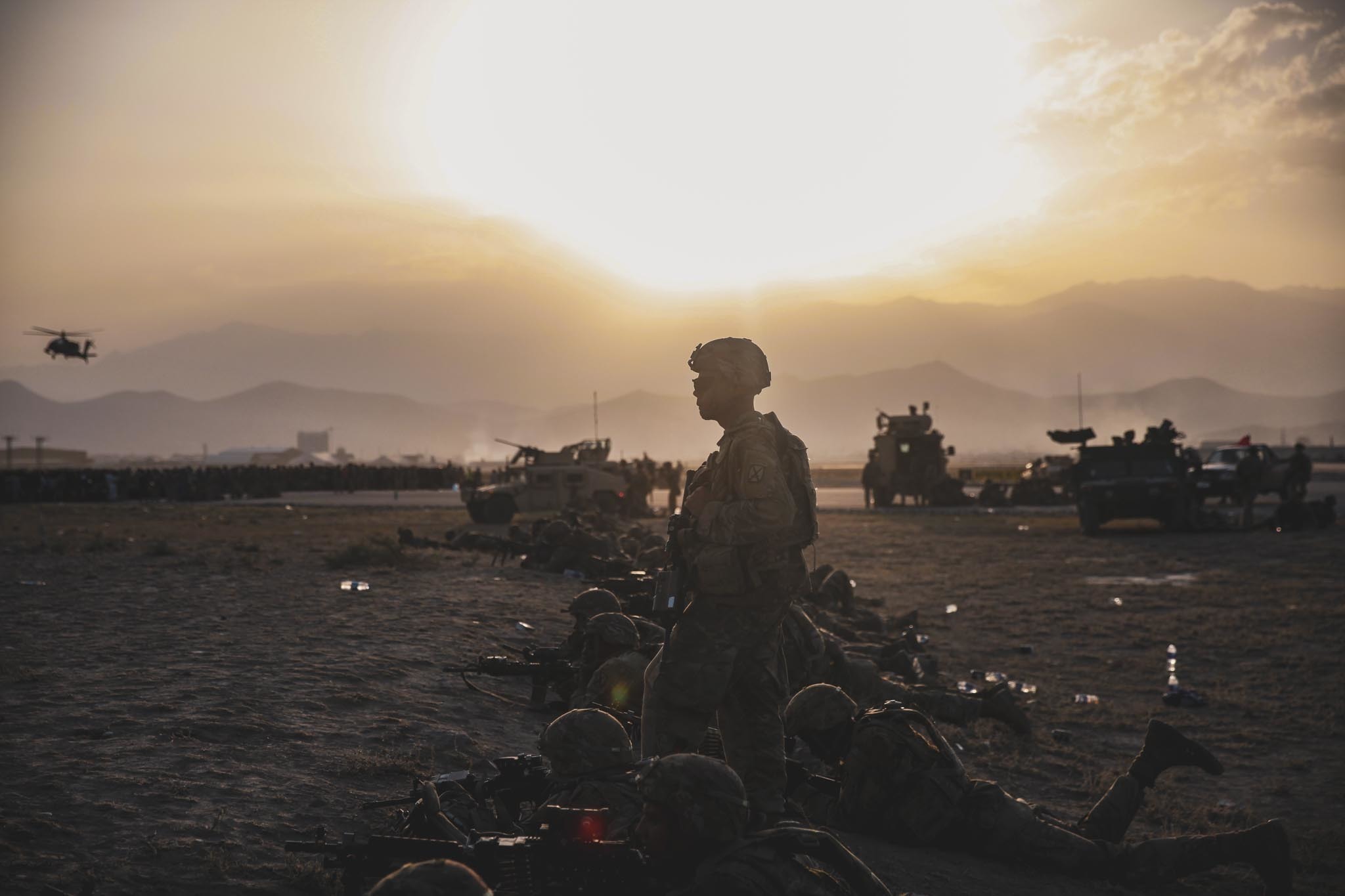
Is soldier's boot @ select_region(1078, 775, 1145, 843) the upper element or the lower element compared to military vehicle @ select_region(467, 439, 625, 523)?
lower

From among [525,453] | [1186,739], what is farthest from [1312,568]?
[525,453]

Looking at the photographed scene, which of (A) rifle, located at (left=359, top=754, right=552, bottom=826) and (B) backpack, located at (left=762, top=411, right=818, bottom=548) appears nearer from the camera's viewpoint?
(A) rifle, located at (left=359, top=754, right=552, bottom=826)

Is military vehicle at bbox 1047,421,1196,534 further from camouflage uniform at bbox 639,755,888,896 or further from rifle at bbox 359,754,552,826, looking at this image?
camouflage uniform at bbox 639,755,888,896

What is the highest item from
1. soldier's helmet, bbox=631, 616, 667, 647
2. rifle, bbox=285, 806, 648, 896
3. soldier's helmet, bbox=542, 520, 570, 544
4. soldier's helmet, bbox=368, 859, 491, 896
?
soldier's helmet, bbox=542, 520, 570, 544

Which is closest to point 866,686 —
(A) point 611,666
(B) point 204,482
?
(A) point 611,666

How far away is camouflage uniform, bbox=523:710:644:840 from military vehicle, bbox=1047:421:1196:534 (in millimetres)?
21317

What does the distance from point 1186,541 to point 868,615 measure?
1252cm

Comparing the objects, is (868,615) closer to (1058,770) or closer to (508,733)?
(1058,770)

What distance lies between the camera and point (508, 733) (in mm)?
6977

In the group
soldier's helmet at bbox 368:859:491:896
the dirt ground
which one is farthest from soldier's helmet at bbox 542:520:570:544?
soldier's helmet at bbox 368:859:491:896

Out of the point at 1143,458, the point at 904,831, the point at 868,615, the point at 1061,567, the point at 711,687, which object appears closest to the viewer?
the point at 711,687

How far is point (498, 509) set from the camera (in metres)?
27.6

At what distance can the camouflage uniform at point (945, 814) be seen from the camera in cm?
507

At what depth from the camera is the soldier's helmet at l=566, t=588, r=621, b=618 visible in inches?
303
